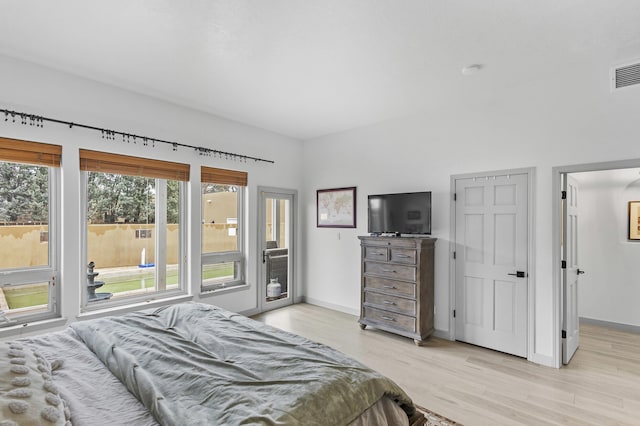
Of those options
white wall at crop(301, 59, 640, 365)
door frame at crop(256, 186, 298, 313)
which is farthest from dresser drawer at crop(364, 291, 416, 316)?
door frame at crop(256, 186, 298, 313)

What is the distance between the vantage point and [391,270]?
3.85m

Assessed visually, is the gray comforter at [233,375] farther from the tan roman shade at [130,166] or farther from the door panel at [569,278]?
the door panel at [569,278]

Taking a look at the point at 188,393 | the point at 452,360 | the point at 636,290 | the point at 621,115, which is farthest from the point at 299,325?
the point at 636,290

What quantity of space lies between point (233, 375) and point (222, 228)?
3151 millimetres

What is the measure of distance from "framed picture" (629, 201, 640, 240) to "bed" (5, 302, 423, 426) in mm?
4457

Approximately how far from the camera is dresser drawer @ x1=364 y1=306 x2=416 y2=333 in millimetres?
3645

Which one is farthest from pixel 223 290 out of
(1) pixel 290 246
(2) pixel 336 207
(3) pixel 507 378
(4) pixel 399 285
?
(3) pixel 507 378

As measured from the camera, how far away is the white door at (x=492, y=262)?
326 cm

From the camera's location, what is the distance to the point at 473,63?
2791mm

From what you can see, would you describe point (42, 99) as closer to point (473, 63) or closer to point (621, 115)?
point (473, 63)

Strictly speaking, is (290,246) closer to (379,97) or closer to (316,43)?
(379,97)

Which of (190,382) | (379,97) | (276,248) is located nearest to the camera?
(190,382)

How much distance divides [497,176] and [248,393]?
3.35 m

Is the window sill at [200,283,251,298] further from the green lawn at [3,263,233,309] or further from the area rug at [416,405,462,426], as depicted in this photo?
the area rug at [416,405,462,426]
